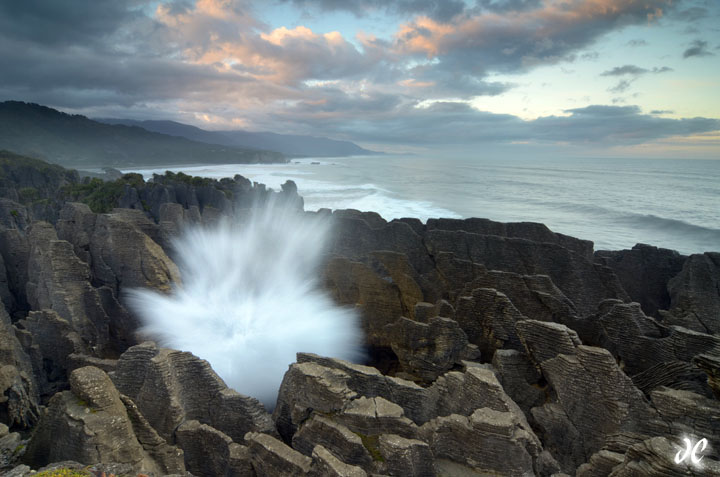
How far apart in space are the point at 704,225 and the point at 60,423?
61438mm

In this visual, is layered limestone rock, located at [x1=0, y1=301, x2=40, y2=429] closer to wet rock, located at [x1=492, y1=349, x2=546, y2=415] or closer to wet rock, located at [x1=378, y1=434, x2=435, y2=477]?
wet rock, located at [x1=378, y1=434, x2=435, y2=477]

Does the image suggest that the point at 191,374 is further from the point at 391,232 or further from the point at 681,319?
the point at 681,319

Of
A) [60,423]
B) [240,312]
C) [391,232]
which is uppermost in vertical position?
[391,232]

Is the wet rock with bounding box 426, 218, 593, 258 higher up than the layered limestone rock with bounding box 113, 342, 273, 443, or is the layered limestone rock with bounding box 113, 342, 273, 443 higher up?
the wet rock with bounding box 426, 218, 593, 258

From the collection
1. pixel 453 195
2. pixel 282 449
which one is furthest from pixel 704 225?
pixel 282 449

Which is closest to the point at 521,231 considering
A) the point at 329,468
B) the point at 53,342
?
the point at 329,468

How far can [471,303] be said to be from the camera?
497 inches

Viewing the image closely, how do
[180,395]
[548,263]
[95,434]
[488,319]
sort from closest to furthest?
1. [95,434]
2. [180,395]
3. [488,319]
4. [548,263]

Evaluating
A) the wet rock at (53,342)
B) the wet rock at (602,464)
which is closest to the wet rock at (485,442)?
the wet rock at (602,464)

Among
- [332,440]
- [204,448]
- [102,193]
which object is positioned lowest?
[204,448]

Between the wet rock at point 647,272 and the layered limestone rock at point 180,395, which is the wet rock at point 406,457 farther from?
the wet rock at point 647,272

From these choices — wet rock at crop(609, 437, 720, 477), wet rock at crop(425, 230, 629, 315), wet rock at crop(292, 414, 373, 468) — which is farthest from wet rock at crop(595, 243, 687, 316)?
wet rock at crop(292, 414, 373, 468)

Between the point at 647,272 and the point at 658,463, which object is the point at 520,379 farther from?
the point at 647,272

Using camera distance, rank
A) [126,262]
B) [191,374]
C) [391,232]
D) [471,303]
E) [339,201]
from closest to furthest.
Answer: [191,374] → [471,303] → [126,262] → [391,232] → [339,201]
